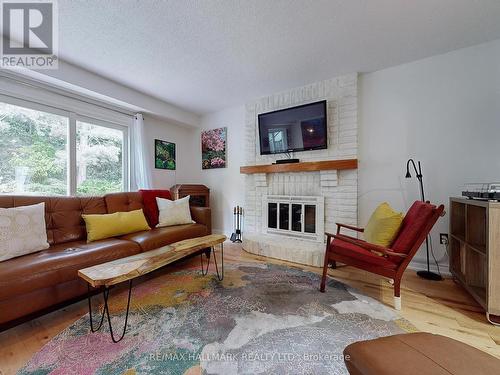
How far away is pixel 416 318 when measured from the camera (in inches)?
61.1

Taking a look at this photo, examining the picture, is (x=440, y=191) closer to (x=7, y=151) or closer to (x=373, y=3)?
(x=373, y=3)

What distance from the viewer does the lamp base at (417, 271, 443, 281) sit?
219cm

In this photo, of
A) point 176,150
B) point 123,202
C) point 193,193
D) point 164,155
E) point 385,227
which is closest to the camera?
point 385,227

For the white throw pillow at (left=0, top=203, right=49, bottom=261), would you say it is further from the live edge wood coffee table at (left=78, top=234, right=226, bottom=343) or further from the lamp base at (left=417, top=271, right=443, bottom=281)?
the lamp base at (left=417, top=271, right=443, bottom=281)

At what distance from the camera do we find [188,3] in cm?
160

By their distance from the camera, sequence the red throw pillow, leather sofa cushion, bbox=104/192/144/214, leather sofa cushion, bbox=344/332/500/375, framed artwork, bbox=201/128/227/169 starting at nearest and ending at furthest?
1. leather sofa cushion, bbox=344/332/500/375
2. leather sofa cushion, bbox=104/192/144/214
3. the red throw pillow
4. framed artwork, bbox=201/128/227/169

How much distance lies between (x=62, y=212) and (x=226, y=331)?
202 centimetres

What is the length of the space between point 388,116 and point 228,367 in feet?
9.64

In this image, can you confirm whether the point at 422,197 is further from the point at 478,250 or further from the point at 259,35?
the point at 259,35

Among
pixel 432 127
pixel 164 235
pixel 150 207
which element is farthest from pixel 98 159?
pixel 432 127

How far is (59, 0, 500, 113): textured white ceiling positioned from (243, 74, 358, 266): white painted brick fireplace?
0.82ft

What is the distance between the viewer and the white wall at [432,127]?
2.12 m

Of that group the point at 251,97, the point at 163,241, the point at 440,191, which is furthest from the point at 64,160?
the point at 440,191

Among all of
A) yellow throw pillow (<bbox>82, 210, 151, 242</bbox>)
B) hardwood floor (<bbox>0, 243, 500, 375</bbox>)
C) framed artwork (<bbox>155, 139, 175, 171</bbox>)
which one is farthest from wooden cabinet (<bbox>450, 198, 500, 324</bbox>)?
framed artwork (<bbox>155, 139, 175, 171</bbox>)
